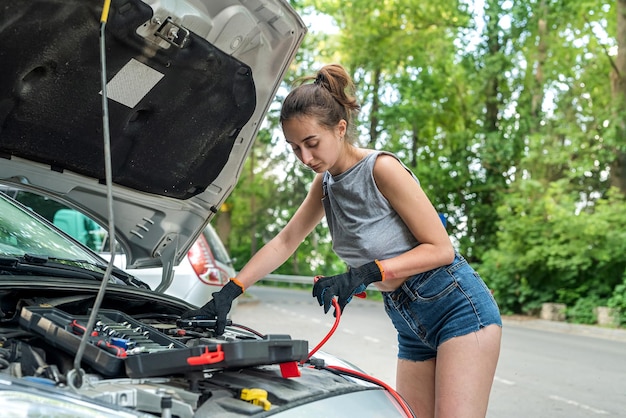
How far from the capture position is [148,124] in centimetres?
326

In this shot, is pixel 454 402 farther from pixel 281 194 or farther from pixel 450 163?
pixel 281 194

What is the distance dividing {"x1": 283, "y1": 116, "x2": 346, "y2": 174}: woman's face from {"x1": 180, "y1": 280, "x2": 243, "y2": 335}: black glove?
0.60 meters

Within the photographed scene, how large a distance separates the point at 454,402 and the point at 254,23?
1668 mm

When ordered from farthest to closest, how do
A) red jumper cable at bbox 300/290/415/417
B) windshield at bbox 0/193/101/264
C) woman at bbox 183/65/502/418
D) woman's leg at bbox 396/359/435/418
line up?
1. windshield at bbox 0/193/101/264
2. woman's leg at bbox 396/359/435/418
3. woman at bbox 183/65/502/418
4. red jumper cable at bbox 300/290/415/417

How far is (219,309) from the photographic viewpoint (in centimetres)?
296

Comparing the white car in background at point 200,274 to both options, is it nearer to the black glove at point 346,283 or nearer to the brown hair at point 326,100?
the brown hair at point 326,100

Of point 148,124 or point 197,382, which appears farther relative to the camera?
point 148,124

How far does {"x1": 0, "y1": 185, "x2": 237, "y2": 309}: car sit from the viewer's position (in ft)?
21.5

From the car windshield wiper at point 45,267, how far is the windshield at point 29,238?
94 millimetres

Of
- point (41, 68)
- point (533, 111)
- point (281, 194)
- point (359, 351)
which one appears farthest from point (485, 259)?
point (41, 68)

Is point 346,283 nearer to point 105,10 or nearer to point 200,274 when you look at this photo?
point 105,10

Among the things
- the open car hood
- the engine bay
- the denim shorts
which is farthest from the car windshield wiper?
the denim shorts

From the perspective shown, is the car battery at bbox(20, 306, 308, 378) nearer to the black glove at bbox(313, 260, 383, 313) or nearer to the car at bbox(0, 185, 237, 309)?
the black glove at bbox(313, 260, 383, 313)

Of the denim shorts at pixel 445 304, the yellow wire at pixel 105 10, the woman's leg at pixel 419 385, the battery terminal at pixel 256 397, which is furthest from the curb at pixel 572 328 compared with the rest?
the yellow wire at pixel 105 10
